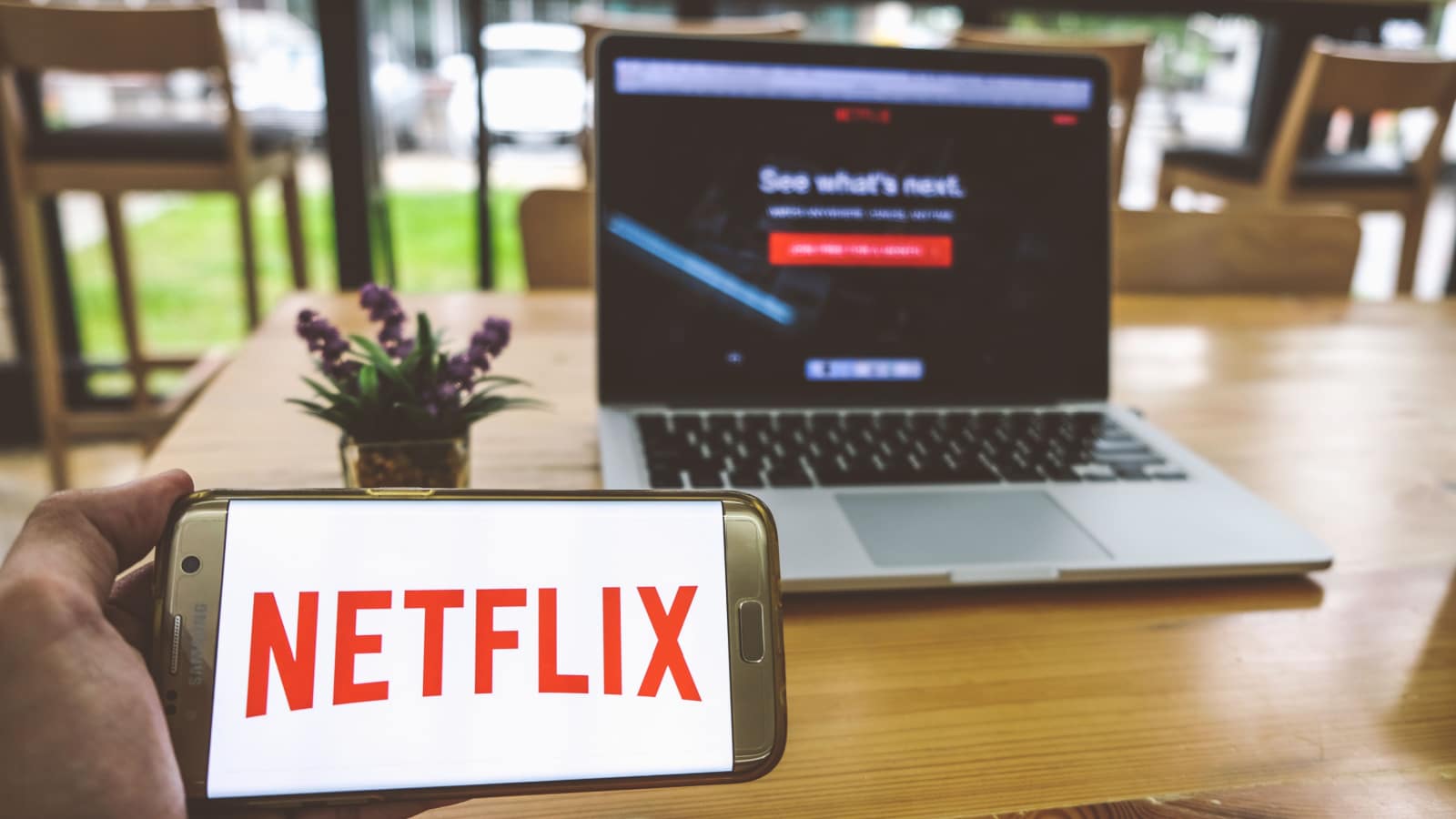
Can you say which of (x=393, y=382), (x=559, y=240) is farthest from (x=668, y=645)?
(x=559, y=240)

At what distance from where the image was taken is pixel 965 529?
21.6 inches

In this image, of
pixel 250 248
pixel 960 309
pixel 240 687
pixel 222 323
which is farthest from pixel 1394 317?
pixel 222 323

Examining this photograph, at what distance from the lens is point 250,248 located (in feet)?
6.17

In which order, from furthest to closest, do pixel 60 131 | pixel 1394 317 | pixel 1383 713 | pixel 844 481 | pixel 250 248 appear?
1. pixel 250 248
2. pixel 60 131
3. pixel 1394 317
4. pixel 844 481
5. pixel 1383 713

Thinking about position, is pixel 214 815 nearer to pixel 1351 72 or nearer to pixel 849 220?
pixel 849 220

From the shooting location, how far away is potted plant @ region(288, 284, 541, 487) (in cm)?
51

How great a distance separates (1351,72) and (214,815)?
237 centimetres

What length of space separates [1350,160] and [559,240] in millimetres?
2031

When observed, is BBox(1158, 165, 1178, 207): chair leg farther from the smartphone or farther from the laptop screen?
the smartphone

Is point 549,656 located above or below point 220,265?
above

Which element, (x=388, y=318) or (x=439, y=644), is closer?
(x=439, y=644)

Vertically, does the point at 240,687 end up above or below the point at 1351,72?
below

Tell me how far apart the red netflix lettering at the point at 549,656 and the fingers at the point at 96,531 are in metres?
0.14

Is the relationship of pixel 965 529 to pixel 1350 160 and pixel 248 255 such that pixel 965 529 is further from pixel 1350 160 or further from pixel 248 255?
pixel 1350 160
